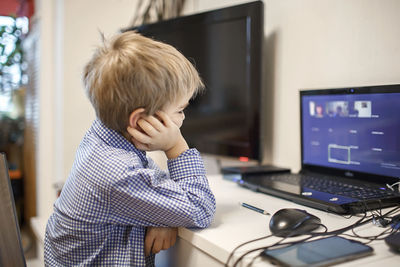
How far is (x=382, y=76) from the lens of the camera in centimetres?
100

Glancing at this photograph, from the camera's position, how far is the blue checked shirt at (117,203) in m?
0.68

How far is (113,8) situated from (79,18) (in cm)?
23

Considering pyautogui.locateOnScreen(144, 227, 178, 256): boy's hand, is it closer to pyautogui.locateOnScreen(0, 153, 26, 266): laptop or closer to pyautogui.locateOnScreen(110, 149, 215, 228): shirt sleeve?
pyautogui.locateOnScreen(110, 149, 215, 228): shirt sleeve

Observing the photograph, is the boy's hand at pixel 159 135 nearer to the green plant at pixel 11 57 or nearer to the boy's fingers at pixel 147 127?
the boy's fingers at pixel 147 127

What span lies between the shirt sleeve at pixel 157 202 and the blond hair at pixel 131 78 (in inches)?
5.2

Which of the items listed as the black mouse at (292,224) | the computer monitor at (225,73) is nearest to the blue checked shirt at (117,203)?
the black mouse at (292,224)

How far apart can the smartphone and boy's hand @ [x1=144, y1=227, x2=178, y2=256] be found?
0.25m

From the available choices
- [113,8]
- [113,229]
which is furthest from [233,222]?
[113,8]

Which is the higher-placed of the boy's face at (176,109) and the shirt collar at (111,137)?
the boy's face at (176,109)

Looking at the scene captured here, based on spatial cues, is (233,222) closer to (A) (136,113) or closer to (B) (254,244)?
(B) (254,244)

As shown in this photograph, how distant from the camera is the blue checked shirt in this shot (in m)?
0.68

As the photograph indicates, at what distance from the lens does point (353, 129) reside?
39.3 inches

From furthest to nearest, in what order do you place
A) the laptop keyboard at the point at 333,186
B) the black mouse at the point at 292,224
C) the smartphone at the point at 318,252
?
1. the laptop keyboard at the point at 333,186
2. the black mouse at the point at 292,224
3. the smartphone at the point at 318,252

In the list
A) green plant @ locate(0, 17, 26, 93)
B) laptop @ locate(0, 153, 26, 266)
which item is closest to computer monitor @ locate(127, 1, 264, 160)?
laptop @ locate(0, 153, 26, 266)
